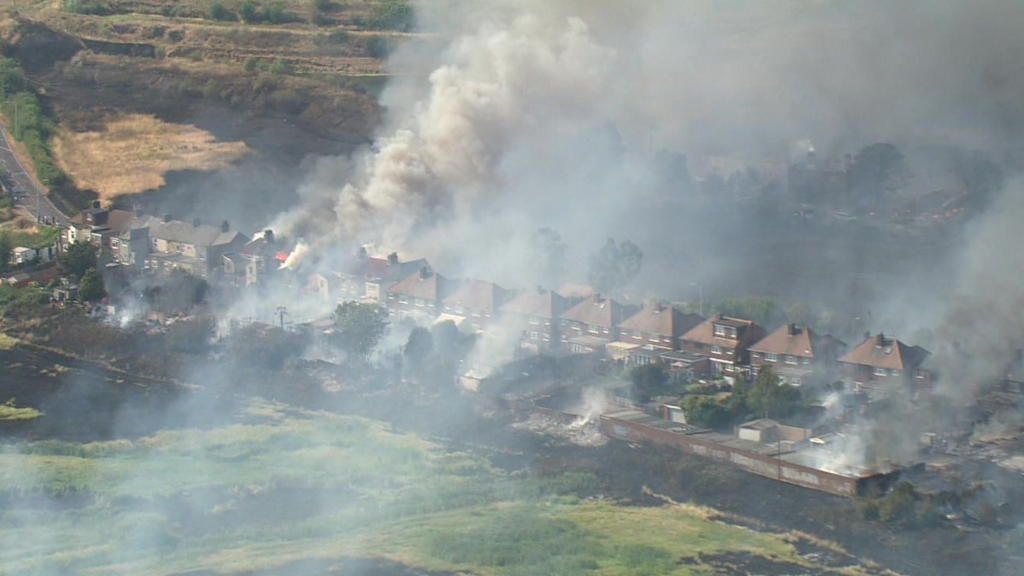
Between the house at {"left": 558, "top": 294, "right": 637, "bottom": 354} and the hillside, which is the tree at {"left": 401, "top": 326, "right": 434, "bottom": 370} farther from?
the hillside

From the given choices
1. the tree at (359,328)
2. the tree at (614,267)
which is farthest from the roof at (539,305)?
the tree at (359,328)

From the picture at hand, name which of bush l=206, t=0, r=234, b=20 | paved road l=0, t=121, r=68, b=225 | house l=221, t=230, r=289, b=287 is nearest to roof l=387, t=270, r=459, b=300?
house l=221, t=230, r=289, b=287

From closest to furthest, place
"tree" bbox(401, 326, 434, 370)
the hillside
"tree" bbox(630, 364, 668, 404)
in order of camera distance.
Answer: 1. "tree" bbox(630, 364, 668, 404)
2. "tree" bbox(401, 326, 434, 370)
3. the hillside

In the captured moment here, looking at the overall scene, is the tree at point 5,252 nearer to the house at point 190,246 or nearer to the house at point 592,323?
the house at point 190,246

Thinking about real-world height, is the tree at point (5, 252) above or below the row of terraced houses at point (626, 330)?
above

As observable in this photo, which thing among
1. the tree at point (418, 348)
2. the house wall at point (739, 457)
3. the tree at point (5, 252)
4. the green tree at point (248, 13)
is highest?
the green tree at point (248, 13)

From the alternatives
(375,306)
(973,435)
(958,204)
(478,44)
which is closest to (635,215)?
(478,44)

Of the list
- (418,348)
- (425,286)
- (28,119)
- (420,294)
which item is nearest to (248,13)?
(28,119)
